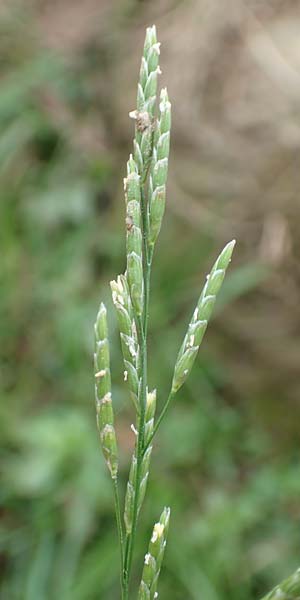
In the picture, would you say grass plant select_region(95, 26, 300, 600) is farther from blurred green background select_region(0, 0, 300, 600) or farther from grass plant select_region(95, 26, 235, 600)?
blurred green background select_region(0, 0, 300, 600)

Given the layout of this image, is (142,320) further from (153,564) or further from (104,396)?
(153,564)

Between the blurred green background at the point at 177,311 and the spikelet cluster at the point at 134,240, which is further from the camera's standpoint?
the blurred green background at the point at 177,311

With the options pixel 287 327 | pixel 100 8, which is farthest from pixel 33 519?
pixel 100 8

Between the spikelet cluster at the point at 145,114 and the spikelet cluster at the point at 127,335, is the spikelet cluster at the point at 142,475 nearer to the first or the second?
the spikelet cluster at the point at 127,335

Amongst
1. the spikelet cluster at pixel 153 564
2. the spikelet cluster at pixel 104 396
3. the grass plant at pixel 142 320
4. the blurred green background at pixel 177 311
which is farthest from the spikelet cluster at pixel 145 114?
the blurred green background at pixel 177 311

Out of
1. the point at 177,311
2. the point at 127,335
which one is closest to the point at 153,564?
the point at 127,335

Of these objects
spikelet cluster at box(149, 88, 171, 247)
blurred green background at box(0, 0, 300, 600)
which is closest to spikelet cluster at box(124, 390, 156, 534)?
spikelet cluster at box(149, 88, 171, 247)

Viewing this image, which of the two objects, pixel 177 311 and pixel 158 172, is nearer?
pixel 158 172
